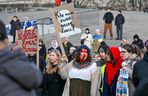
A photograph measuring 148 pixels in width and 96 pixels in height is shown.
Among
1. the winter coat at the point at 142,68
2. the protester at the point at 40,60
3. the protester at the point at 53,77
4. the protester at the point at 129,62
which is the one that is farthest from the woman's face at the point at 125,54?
the winter coat at the point at 142,68

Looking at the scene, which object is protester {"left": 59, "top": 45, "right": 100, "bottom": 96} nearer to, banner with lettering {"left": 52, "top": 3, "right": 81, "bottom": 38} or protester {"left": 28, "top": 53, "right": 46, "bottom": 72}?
protester {"left": 28, "top": 53, "right": 46, "bottom": 72}

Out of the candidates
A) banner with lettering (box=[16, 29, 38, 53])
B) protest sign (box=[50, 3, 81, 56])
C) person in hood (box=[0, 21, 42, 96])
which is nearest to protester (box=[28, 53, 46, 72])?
banner with lettering (box=[16, 29, 38, 53])

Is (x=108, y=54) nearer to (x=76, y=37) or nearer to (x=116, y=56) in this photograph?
(x=116, y=56)

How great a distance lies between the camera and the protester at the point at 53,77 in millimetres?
7273

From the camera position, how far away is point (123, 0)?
47562 mm

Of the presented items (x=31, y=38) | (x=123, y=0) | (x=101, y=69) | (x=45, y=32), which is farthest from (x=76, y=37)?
(x=123, y=0)

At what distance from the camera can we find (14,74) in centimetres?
267

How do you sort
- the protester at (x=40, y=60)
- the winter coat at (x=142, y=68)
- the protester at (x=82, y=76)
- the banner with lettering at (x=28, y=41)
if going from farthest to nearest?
the banner with lettering at (x=28, y=41), the protester at (x=40, y=60), the protester at (x=82, y=76), the winter coat at (x=142, y=68)

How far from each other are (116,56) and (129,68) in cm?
24

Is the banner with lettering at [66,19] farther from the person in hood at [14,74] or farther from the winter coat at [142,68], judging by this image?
the person in hood at [14,74]

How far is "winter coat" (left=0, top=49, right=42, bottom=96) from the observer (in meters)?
2.64

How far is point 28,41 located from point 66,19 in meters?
1.20

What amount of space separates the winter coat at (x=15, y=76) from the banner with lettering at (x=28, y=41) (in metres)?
5.79

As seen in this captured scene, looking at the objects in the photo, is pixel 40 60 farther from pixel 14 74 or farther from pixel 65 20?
pixel 14 74
